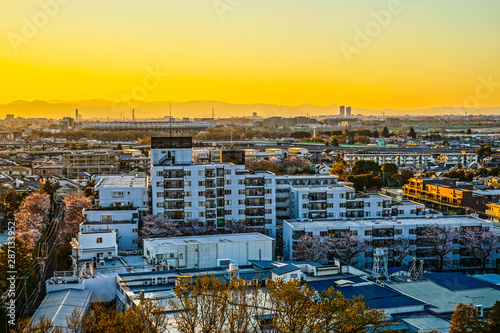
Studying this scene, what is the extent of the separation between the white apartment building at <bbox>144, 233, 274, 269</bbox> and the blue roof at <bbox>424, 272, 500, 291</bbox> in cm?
312

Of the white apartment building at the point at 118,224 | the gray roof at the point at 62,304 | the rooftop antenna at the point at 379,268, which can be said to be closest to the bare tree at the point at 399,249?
the rooftop antenna at the point at 379,268

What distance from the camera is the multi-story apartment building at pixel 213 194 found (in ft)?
46.8

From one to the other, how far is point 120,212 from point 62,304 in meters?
5.22

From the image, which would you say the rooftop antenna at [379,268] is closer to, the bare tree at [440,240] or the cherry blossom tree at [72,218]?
the bare tree at [440,240]

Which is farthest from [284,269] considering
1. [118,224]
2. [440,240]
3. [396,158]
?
[396,158]

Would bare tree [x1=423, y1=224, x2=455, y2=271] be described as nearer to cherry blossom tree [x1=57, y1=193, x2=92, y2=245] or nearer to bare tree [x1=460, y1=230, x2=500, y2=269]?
bare tree [x1=460, y1=230, x2=500, y2=269]

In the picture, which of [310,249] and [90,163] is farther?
[90,163]

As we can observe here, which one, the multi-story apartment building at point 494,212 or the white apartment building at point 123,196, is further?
the multi-story apartment building at point 494,212

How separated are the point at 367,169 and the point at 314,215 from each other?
1073 centimetres

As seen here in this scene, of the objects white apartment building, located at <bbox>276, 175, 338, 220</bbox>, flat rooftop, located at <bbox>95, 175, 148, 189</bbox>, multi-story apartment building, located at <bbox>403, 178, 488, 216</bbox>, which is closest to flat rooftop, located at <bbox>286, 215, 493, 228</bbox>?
white apartment building, located at <bbox>276, 175, 338, 220</bbox>

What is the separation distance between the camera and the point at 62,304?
8586 mm

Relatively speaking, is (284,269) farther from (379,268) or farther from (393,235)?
(393,235)

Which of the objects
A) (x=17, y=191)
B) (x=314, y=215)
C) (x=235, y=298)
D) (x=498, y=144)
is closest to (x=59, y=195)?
(x=17, y=191)

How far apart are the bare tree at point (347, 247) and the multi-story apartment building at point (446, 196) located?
5.86 m
